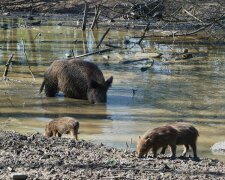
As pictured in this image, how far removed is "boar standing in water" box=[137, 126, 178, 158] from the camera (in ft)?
29.4

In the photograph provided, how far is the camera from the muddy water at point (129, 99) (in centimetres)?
1302

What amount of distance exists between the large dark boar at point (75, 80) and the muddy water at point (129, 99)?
249 millimetres

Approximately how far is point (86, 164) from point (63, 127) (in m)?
2.89

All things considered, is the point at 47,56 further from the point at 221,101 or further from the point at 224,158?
the point at 224,158

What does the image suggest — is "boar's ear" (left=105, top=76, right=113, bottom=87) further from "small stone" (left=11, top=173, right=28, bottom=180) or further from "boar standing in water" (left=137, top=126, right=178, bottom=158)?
"small stone" (left=11, top=173, right=28, bottom=180)

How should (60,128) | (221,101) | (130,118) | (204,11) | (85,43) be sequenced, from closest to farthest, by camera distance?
(204,11), (60,128), (130,118), (221,101), (85,43)

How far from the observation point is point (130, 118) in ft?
46.1

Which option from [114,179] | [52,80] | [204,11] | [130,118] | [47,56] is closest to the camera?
[114,179]

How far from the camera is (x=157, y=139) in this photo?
8.96m

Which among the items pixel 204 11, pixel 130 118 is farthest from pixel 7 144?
pixel 130 118

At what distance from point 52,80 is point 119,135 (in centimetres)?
553

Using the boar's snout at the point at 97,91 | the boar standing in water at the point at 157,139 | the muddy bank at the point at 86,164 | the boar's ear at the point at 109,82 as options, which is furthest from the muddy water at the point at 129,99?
the muddy bank at the point at 86,164

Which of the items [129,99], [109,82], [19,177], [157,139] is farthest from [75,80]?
[19,177]

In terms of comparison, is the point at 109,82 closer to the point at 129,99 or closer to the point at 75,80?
the point at 129,99
